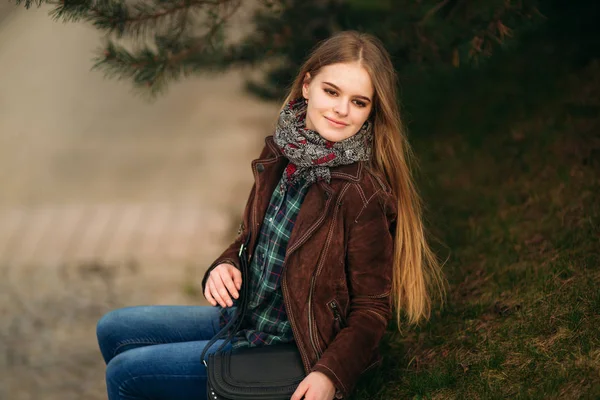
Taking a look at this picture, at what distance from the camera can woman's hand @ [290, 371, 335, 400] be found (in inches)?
77.0

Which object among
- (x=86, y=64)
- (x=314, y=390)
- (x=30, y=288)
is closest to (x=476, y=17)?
(x=314, y=390)

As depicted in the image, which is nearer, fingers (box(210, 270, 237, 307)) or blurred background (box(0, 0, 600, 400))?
fingers (box(210, 270, 237, 307))

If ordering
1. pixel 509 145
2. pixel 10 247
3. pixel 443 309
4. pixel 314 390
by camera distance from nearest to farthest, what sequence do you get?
1. pixel 314 390
2. pixel 443 309
3. pixel 509 145
4. pixel 10 247

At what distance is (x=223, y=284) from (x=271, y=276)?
151 millimetres

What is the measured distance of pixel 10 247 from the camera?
466cm

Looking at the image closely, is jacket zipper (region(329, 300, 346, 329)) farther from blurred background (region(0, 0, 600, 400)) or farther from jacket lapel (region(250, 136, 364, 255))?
blurred background (region(0, 0, 600, 400))

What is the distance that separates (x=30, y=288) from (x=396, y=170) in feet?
8.66

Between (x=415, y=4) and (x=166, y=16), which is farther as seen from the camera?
(x=415, y=4)

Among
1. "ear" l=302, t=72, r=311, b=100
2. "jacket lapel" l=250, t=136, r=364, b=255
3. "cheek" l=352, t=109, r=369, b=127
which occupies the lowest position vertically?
"jacket lapel" l=250, t=136, r=364, b=255

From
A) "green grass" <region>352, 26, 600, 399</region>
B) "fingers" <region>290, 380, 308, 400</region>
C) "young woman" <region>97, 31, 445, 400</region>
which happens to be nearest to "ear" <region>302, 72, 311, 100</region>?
"young woman" <region>97, 31, 445, 400</region>

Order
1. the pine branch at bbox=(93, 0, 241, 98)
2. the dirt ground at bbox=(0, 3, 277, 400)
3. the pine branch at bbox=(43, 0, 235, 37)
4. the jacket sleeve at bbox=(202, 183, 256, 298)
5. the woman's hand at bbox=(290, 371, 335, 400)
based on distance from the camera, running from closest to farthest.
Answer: the woman's hand at bbox=(290, 371, 335, 400) → the jacket sleeve at bbox=(202, 183, 256, 298) → the pine branch at bbox=(43, 0, 235, 37) → the pine branch at bbox=(93, 0, 241, 98) → the dirt ground at bbox=(0, 3, 277, 400)

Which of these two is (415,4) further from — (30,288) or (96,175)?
(96,175)

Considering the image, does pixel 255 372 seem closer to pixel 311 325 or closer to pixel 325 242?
pixel 311 325

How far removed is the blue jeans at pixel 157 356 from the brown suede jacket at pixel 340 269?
0.33 m
